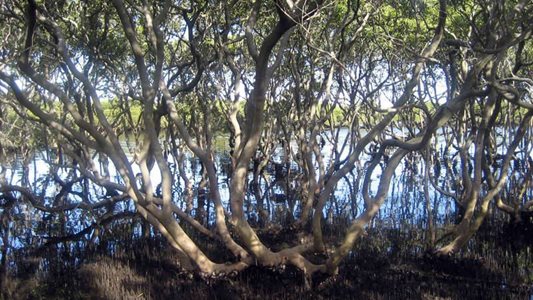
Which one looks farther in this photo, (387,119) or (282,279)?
(282,279)

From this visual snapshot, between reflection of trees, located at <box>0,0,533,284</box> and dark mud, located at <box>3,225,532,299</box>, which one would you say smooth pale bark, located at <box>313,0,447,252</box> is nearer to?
reflection of trees, located at <box>0,0,533,284</box>

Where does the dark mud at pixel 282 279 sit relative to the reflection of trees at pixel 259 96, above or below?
below

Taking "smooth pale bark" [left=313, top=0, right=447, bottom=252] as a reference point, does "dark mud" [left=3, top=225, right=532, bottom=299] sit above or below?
below

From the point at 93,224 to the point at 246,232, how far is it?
4.40 metres

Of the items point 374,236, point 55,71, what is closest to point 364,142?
point 374,236

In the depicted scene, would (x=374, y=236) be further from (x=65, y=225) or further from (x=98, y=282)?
(x=65, y=225)

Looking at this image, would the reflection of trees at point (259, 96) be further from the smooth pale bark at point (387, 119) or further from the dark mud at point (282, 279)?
the dark mud at point (282, 279)

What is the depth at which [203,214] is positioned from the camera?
10.1 m

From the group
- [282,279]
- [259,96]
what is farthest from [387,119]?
[282,279]

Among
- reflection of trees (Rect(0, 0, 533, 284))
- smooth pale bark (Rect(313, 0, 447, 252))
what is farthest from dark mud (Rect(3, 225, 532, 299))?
smooth pale bark (Rect(313, 0, 447, 252))

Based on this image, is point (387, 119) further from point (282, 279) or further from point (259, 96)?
point (282, 279)

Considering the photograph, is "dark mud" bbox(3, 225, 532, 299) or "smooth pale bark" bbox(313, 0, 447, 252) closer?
"smooth pale bark" bbox(313, 0, 447, 252)

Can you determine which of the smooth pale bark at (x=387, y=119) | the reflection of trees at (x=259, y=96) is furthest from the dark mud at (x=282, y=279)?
the smooth pale bark at (x=387, y=119)

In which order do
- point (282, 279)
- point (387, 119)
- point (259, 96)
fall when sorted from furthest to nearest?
point (282, 279) → point (387, 119) → point (259, 96)
